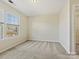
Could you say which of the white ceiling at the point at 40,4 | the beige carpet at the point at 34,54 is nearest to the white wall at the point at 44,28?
the white ceiling at the point at 40,4

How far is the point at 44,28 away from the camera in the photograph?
8586 mm

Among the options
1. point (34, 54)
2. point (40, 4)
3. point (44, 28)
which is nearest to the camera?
point (34, 54)

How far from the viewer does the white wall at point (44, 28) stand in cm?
833

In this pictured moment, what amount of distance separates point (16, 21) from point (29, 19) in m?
2.46

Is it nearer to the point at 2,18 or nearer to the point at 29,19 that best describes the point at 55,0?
the point at 2,18

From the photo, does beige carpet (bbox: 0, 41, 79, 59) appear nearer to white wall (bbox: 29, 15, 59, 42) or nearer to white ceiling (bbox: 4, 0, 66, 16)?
white ceiling (bbox: 4, 0, 66, 16)

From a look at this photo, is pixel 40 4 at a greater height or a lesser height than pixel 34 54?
greater

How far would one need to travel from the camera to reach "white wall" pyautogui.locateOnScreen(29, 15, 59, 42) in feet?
27.3

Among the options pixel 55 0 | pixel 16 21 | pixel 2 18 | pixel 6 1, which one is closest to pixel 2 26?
pixel 2 18

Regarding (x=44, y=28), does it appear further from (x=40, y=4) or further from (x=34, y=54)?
(x=34, y=54)

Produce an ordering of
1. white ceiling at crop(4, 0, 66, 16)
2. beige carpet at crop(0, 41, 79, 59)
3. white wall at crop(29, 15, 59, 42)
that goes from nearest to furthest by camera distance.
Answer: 1. beige carpet at crop(0, 41, 79, 59)
2. white ceiling at crop(4, 0, 66, 16)
3. white wall at crop(29, 15, 59, 42)

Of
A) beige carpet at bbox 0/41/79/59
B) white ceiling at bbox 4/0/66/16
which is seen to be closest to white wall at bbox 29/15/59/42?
white ceiling at bbox 4/0/66/16

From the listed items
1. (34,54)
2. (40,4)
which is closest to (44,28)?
(40,4)

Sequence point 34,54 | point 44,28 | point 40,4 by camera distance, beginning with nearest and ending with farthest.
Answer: point 34,54 → point 40,4 → point 44,28
